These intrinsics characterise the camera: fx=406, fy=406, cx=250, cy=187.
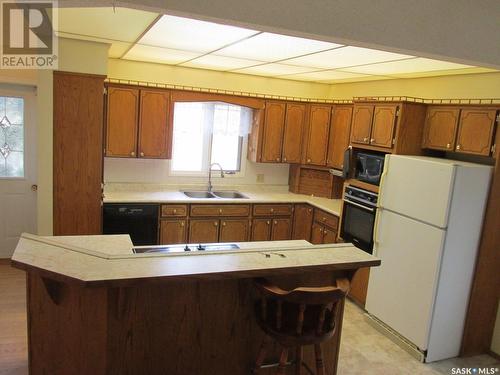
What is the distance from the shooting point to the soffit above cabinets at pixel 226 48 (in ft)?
8.09

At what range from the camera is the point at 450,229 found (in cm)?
318

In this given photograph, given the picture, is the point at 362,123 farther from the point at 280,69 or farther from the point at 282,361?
the point at 282,361

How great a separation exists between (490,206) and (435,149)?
76cm

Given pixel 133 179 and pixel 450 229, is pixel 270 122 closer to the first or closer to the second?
pixel 133 179

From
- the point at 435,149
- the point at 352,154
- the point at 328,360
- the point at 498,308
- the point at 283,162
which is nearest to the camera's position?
the point at 328,360

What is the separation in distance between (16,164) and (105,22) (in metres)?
2.98

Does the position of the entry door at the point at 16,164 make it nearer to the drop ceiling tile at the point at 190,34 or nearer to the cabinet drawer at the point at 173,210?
the cabinet drawer at the point at 173,210

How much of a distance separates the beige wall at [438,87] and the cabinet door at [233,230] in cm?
220

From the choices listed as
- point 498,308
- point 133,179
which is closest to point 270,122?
point 133,179

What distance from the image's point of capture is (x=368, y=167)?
4082 mm

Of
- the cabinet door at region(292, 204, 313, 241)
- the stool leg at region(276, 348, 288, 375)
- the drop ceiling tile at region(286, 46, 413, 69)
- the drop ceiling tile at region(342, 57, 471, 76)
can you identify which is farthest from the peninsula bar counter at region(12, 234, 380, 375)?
the cabinet door at region(292, 204, 313, 241)

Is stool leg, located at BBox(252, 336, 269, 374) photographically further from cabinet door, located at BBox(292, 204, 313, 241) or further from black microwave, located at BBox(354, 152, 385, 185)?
cabinet door, located at BBox(292, 204, 313, 241)

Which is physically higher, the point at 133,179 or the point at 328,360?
the point at 133,179

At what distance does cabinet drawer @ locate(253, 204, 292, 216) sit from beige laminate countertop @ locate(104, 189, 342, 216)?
7 centimetres
